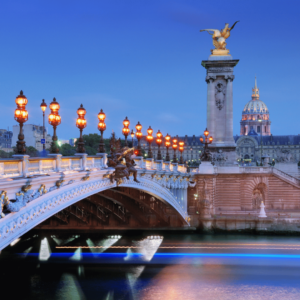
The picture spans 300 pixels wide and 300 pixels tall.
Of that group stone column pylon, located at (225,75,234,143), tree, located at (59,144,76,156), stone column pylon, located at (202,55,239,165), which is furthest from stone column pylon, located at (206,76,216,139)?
tree, located at (59,144,76,156)

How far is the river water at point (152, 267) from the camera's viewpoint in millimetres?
29031

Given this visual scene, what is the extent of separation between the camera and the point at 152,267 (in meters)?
35.5

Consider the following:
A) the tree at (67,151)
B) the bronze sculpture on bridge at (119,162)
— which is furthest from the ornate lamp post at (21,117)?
the tree at (67,151)

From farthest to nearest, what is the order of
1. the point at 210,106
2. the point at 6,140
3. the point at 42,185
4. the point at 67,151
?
1. the point at 210,106
2. the point at 6,140
3. the point at 67,151
4. the point at 42,185

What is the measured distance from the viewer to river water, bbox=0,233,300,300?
2903cm

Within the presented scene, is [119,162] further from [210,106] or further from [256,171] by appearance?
[210,106]

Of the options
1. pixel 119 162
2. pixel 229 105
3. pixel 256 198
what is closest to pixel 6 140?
pixel 119 162

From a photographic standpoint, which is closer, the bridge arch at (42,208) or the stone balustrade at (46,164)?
the bridge arch at (42,208)

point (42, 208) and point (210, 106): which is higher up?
point (210, 106)

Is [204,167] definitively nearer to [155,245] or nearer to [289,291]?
[155,245]

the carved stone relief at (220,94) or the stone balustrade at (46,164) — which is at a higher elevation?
the carved stone relief at (220,94)

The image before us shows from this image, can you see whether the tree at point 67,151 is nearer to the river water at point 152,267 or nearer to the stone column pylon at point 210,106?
the river water at point 152,267

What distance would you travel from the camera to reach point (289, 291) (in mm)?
29391

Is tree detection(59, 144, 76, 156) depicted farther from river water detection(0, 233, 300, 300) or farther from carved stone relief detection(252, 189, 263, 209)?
carved stone relief detection(252, 189, 263, 209)
